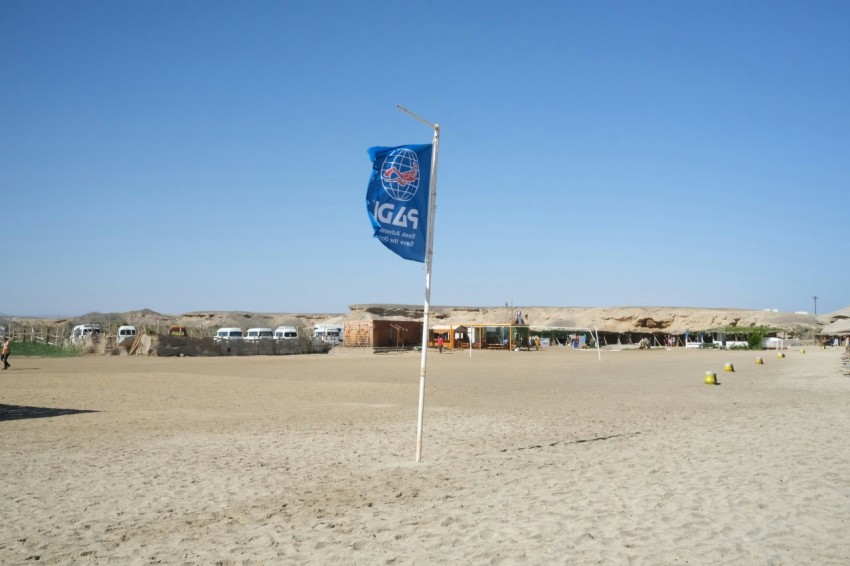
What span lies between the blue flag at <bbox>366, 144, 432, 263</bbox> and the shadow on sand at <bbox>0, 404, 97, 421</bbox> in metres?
9.40

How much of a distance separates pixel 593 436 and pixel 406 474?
412 centimetres

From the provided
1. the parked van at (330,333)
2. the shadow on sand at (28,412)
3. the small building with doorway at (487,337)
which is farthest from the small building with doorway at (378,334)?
the shadow on sand at (28,412)

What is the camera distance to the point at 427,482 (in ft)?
26.3

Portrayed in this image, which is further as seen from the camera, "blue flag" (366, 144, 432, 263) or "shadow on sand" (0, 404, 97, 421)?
"shadow on sand" (0, 404, 97, 421)

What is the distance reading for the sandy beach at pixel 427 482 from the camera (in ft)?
18.4

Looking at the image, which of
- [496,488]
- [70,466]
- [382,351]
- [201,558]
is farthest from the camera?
[382,351]

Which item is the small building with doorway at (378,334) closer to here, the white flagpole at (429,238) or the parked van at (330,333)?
the parked van at (330,333)

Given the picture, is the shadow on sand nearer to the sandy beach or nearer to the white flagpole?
the sandy beach

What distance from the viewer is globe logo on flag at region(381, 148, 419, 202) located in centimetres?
879

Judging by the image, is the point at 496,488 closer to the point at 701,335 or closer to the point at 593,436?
the point at 593,436

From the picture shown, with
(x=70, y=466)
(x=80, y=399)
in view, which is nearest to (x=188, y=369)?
(x=80, y=399)

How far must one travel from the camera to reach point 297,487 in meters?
7.82

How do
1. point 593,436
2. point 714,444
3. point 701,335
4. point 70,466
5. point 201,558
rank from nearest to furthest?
point 201,558, point 70,466, point 714,444, point 593,436, point 701,335

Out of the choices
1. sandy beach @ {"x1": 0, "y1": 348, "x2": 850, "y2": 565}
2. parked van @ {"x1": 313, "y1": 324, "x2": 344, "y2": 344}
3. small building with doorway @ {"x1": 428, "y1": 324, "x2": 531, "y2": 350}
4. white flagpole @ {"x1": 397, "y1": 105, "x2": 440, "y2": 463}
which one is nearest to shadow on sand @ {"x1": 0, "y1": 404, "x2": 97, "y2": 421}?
sandy beach @ {"x1": 0, "y1": 348, "x2": 850, "y2": 565}
